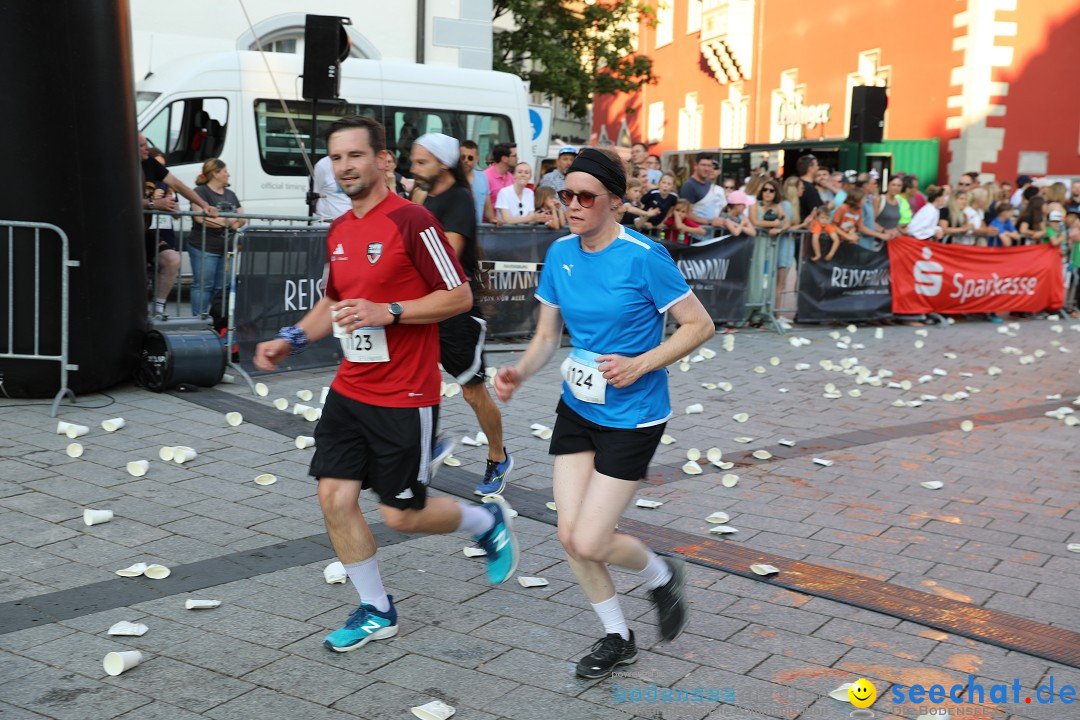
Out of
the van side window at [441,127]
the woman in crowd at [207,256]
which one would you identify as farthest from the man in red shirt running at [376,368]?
the van side window at [441,127]

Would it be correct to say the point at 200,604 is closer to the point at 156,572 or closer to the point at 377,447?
the point at 156,572

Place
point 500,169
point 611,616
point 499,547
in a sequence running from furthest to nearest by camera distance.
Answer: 1. point 500,169
2. point 499,547
3. point 611,616

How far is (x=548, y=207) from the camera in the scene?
39.9 feet

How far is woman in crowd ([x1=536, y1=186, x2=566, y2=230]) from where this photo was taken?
38.6 feet

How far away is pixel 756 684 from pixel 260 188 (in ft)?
38.8

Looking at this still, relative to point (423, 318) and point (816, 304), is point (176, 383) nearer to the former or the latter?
point (423, 318)

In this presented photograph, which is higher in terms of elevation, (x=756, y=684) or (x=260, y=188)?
(x=260, y=188)

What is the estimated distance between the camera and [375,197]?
4.05m

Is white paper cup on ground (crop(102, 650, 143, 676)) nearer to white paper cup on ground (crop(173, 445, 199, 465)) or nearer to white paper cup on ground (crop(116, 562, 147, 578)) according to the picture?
white paper cup on ground (crop(116, 562, 147, 578))

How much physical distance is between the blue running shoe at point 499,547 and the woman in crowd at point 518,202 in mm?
7406

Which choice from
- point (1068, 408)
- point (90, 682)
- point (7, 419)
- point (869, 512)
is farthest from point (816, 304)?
point (90, 682)

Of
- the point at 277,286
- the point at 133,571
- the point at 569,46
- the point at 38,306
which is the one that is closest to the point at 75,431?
the point at 38,306

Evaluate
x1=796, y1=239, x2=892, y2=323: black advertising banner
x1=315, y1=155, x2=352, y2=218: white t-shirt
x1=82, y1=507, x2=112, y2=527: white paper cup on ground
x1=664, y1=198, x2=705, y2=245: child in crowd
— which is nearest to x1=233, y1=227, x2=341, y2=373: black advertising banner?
x1=315, y1=155, x2=352, y2=218: white t-shirt

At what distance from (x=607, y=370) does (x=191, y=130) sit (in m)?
11.6
